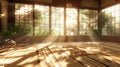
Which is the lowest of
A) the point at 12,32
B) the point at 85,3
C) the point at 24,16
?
the point at 12,32

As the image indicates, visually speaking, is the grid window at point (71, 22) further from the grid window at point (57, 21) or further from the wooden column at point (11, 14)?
the wooden column at point (11, 14)

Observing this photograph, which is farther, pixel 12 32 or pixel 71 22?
pixel 71 22

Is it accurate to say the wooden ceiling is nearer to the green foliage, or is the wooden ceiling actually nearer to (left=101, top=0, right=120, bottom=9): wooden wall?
(left=101, top=0, right=120, bottom=9): wooden wall

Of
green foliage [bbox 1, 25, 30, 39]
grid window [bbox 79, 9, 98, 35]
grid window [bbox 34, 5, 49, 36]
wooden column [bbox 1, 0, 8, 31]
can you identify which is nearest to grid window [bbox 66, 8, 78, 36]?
grid window [bbox 79, 9, 98, 35]

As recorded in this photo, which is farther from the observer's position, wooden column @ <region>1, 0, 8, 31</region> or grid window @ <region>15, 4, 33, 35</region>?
grid window @ <region>15, 4, 33, 35</region>

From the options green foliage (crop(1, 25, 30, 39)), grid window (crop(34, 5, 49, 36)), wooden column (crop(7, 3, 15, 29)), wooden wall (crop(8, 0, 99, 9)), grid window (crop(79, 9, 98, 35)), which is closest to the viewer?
green foliage (crop(1, 25, 30, 39))

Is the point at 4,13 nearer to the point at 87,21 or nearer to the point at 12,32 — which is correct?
the point at 12,32

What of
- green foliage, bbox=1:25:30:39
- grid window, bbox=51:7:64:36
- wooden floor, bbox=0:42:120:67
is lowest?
wooden floor, bbox=0:42:120:67

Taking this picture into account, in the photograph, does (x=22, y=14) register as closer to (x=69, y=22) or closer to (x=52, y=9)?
(x=52, y=9)

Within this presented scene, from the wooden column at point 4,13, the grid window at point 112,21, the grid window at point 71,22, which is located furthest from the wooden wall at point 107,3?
the wooden column at point 4,13

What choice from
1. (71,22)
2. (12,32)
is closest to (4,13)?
(12,32)

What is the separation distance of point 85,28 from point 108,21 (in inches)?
67.6

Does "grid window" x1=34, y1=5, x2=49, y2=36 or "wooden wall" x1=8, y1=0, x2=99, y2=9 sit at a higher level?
"wooden wall" x1=8, y1=0, x2=99, y2=9

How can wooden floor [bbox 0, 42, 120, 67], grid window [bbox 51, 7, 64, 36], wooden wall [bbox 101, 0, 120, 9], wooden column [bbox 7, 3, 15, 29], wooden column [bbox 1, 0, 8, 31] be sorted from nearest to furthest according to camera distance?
wooden floor [bbox 0, 42, 120, 67], wooden column [bbox 1, 0, 8, 31], wooden column [bbox 7, 3, 15, 29], wooden wall [bbox 101, 0, 120, 9], grid window [bbox 51, 7, 64, 36]
